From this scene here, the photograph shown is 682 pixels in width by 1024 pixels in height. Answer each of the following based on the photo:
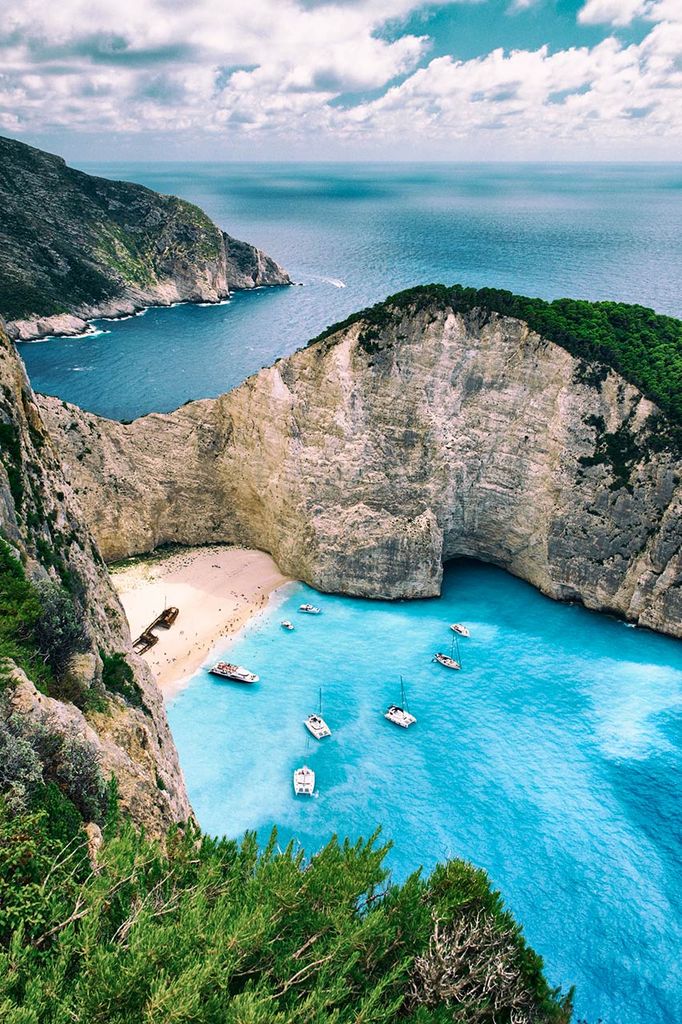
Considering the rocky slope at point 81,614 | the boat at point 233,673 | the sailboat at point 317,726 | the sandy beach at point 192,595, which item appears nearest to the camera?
the rocky slope at point 81,614

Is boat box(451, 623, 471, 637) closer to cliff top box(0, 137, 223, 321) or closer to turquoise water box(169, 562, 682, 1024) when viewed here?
turquoise water box(169, 562, 682, 1024)

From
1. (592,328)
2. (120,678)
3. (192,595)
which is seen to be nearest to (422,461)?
(592,328)

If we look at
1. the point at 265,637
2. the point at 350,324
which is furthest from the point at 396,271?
the point at 265,637

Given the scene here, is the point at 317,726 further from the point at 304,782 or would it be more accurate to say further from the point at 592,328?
the point at 592,328

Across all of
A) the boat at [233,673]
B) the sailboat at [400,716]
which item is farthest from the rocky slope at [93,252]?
the sailboat at [400,716]

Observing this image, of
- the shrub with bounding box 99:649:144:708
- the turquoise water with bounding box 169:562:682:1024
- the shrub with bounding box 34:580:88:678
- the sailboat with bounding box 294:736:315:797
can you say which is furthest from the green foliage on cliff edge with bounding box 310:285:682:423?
the shrub with bounding box 34:580:88:678

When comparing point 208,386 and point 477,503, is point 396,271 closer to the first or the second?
point 208,386

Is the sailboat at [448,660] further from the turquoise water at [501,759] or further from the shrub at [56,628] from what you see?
the shrub at [56,628]
